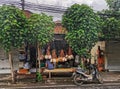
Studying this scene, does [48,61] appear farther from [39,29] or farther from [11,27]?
[11,27]

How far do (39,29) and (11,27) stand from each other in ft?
4.86

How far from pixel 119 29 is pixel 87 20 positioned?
231 centimetres

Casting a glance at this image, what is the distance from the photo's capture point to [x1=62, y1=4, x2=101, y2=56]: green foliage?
14.9 m

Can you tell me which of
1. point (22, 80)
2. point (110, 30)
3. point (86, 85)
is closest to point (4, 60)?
point (22, 80)

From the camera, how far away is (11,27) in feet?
46.3

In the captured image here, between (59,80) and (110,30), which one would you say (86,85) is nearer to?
(59,80)

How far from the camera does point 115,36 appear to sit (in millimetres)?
16672

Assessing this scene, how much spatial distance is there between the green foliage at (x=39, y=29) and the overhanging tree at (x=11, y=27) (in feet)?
1.36

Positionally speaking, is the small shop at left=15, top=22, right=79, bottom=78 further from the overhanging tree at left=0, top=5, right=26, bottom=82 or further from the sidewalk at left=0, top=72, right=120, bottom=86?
the overhanging tree at left=0, top=5, right=26, bottom=82

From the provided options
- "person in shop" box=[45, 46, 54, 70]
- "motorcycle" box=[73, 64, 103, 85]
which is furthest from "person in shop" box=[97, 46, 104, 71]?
"person in shop" box=[45, 46, 54, 70]

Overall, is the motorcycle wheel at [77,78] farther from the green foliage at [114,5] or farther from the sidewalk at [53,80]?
the green foliage at [114,5]

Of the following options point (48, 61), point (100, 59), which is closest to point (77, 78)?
point (48, 61)

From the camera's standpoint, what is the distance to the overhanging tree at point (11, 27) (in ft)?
46.0

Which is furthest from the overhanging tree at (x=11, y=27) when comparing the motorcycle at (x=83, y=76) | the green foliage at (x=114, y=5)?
the green foliage at (x=114, y=5)
